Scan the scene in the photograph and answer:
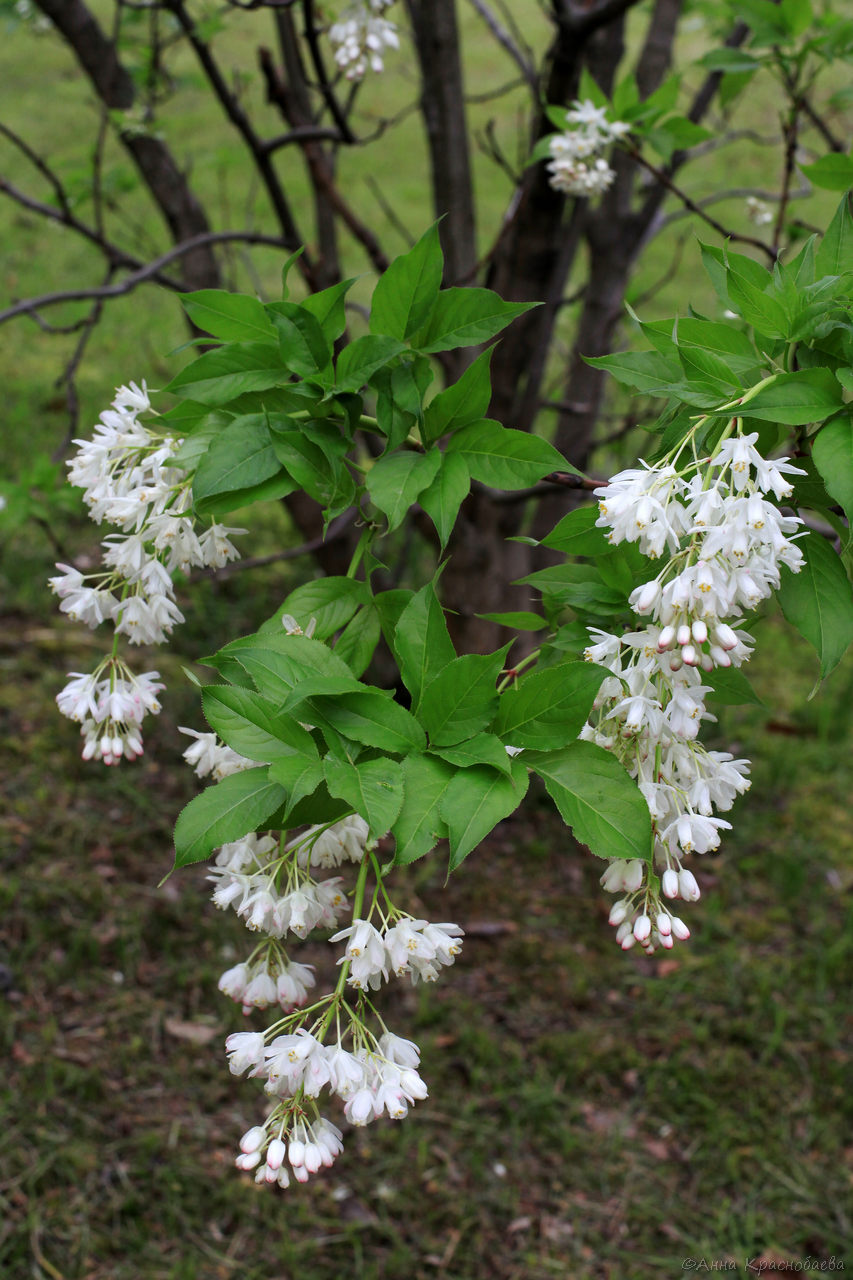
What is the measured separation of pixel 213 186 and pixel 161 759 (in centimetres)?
667

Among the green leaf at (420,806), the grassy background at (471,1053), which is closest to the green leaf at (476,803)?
the green leaf at (420,806)

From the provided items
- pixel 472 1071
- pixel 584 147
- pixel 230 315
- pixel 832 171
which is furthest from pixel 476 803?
pixel 472 1071

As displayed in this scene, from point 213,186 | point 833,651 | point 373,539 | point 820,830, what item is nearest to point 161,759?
point 820,830

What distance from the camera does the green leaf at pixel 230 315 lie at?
1.32 m

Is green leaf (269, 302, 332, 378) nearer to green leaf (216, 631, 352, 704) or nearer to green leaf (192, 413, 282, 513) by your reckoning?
A: green leaf (192, 413, 282, 513)

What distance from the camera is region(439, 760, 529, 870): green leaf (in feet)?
3.31

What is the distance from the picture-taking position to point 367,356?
1.26 meters

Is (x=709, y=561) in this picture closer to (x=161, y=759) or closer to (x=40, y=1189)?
(x=40, y=1189)

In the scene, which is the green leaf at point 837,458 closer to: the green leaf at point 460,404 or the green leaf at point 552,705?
the green leaf at point 552,705

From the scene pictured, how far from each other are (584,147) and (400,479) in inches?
63.6

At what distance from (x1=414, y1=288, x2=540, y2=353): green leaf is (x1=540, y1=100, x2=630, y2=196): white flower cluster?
138cm

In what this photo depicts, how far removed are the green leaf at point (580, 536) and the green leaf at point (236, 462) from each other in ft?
1.19

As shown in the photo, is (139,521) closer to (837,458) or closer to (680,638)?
(680,638)

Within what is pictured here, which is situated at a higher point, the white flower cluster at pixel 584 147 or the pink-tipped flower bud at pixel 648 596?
the white flower cluster at pixel 584 147
